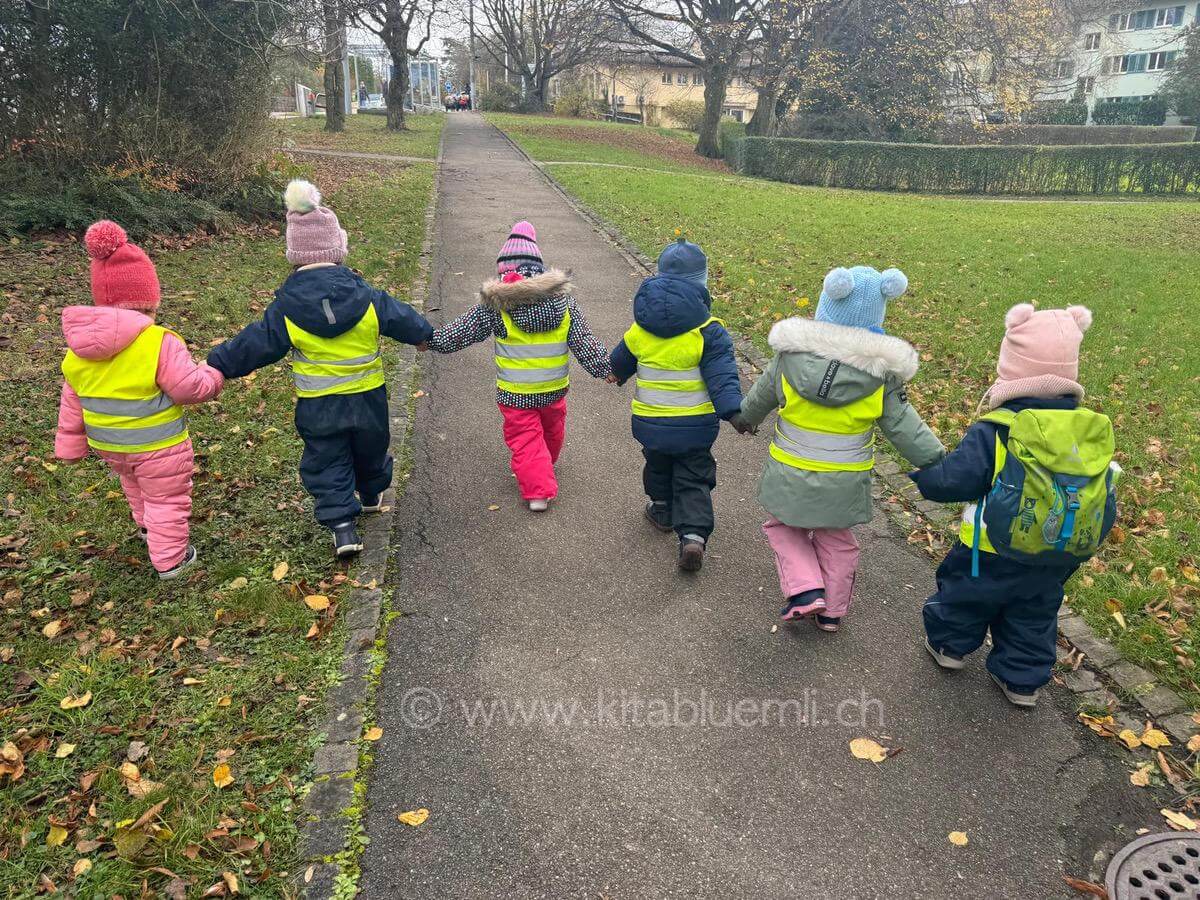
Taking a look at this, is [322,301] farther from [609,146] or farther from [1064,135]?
[1064,135]

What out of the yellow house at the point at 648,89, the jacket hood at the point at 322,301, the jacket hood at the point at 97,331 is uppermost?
the yellow house at the point at 648,89

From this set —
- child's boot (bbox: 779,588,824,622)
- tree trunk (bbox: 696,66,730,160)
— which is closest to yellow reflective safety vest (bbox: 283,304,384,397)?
child's boot (bbox: 779,588,824,622)

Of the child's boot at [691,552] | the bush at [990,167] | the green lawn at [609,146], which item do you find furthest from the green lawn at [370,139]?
the child's boot at [691,552]

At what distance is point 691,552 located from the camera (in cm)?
414

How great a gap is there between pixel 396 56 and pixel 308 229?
1275 inches

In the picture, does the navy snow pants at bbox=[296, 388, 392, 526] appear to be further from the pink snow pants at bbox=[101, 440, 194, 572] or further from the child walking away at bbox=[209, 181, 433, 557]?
the pink snow pants at bbox=[101, 440, 194, 572]

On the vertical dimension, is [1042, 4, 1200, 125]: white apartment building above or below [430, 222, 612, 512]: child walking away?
above

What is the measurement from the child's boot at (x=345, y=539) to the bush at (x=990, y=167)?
23.3 metres

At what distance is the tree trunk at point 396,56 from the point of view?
31.1 meters

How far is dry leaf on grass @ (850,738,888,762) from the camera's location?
10.1 ft

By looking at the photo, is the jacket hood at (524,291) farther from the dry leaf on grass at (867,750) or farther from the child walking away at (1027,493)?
the dry leaf on grass at (867,750)

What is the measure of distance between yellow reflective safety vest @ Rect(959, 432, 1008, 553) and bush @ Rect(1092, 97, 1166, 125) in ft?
162

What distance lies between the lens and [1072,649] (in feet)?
12.3

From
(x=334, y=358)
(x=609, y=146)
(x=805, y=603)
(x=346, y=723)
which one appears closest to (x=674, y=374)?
(x=805, y=603)
